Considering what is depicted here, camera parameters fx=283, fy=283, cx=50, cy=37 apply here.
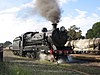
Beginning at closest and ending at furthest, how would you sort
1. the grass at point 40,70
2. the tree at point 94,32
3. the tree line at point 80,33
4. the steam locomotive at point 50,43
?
1. the grass at point 40,70
2. the steam locomotive at point 50,43
3. the tree line at point 80,33
4. the tree at point 94,32

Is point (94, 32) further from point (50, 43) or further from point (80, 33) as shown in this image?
point (50, 43)

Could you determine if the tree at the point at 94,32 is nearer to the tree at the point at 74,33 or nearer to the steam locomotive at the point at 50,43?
the tree at the point at 74,33

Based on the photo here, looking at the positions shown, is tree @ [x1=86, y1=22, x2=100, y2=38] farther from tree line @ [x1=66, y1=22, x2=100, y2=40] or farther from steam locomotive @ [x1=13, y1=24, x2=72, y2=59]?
steam locomotive @ [x1=13, y1=24, x2=72, y2=59]

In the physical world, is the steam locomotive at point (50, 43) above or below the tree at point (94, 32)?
below

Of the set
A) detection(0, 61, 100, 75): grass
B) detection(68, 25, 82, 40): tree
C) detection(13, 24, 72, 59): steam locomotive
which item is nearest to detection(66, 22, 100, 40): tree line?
detection(68, 25, 82, 40): tree

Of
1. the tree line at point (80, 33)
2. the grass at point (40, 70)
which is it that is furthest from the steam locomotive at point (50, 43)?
the tree line at point (80, 33)

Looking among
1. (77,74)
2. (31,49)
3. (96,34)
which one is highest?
(96,34)

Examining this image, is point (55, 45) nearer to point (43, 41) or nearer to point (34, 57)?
point (43, 41)

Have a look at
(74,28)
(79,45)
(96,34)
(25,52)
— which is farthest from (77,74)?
(96,34)

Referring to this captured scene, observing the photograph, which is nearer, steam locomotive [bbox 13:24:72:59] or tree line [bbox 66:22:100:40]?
steam locomotive [bbox 13:24:72:59]

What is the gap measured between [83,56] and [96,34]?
178 feet

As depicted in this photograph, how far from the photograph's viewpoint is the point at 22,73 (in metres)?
12.4

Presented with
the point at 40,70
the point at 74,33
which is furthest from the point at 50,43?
the point at 74,33

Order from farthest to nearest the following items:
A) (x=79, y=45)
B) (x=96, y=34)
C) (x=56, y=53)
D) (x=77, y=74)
Result: (x=96, y=34)
(x=79, y=45)
(x=56, y=53)
(x=77, y=74)
